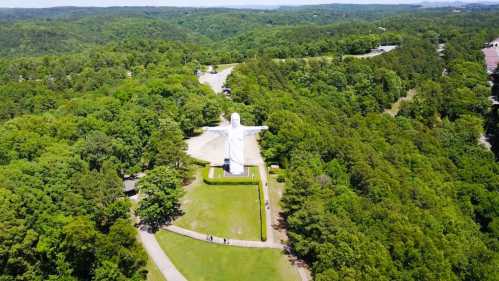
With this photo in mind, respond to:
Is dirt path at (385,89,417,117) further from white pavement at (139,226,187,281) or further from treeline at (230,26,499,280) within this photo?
white pavement at (139,226,187,281)

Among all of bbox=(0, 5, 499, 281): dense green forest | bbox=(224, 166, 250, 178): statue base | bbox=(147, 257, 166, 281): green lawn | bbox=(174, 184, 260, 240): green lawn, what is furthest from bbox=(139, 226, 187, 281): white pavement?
bbox=(224, 166, 250, 178): statue base

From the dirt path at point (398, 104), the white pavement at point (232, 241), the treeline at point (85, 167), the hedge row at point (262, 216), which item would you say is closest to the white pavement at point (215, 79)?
the treeline at point (85, 167)

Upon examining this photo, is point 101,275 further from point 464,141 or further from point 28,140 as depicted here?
point 464,141

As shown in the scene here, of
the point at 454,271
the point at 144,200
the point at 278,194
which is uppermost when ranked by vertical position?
the point at 144,200

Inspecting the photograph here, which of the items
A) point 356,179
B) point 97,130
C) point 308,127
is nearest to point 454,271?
point 356,179

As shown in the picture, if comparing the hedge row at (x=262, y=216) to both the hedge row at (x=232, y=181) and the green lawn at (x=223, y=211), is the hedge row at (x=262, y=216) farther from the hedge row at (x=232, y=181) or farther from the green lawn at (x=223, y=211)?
the hedge row at (x=232, y=181)

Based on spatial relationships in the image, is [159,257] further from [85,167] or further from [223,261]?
[85,167]

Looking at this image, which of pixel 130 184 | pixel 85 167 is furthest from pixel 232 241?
pixel 85 167
